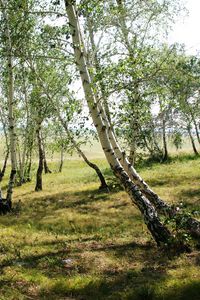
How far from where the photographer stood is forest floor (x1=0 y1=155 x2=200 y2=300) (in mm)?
9508

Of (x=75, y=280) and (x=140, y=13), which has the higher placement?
(x=140, y=13)

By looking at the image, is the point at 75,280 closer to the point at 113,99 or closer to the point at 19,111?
the point at 113,99

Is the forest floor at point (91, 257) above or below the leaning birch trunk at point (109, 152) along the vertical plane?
below

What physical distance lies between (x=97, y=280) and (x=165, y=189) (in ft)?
44.4

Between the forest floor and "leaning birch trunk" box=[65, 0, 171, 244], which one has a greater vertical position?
"leaning birch trunk" box=[65, 0, 171, 244]

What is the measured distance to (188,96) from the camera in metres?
46.8

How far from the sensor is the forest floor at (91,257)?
9.51 m

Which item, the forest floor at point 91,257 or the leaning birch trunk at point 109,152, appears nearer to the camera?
the forest floor at point 91,257

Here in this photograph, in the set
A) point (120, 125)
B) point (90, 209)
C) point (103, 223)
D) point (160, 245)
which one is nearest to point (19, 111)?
point (90, 209)

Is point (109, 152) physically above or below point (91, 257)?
above

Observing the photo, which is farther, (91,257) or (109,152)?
(109,152)

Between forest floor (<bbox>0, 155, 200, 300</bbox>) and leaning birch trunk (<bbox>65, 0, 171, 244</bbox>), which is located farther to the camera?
leaning birch trunk (<bbox>65, 0, 171, 244</bbox>)

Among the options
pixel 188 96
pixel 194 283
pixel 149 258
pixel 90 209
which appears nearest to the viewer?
pixel 194 283

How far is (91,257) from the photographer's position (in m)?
12.3
